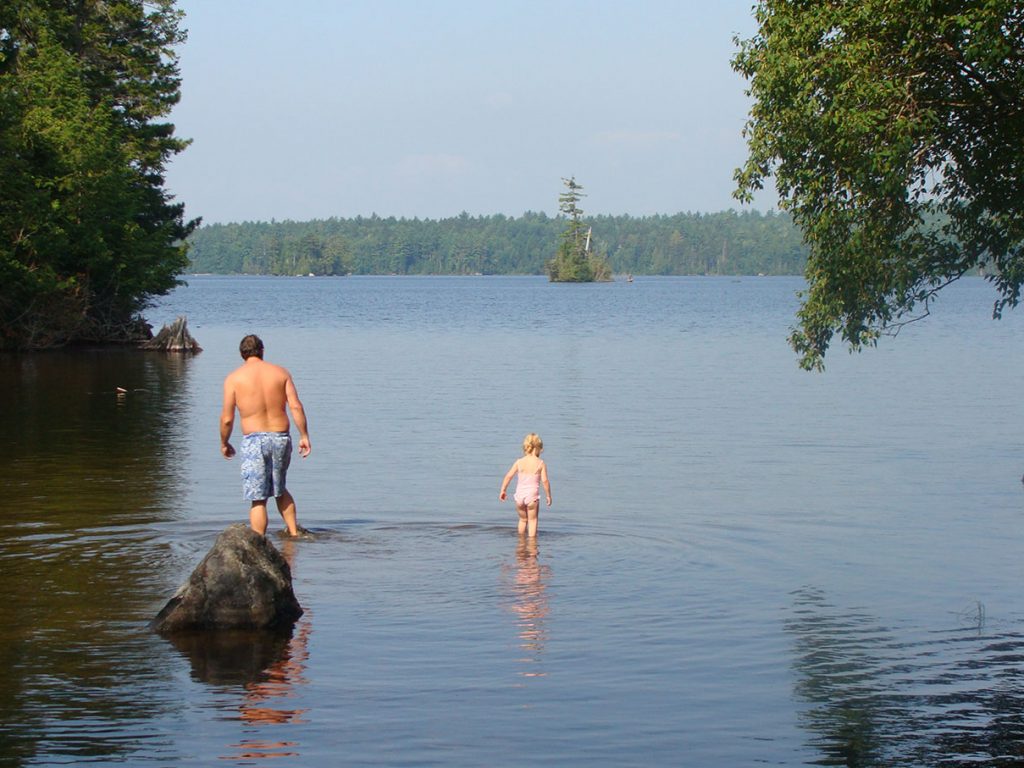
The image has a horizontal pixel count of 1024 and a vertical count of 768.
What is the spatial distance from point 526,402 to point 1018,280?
52.2 feet

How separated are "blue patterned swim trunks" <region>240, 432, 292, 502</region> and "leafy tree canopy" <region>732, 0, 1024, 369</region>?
687 cm

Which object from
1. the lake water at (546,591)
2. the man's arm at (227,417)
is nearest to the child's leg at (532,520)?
the lake water at (546,591)

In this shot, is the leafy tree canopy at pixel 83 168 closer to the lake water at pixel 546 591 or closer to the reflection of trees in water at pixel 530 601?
the lake water at pixel 546 591

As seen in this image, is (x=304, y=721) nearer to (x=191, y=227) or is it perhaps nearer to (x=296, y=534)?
(x=296, y=534)

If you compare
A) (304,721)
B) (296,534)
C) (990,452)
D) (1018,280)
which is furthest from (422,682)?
(990,452)

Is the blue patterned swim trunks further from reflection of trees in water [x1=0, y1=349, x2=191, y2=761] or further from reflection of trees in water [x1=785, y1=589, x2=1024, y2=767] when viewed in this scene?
reflection of trees in water [x1=785, y1=589, x2=1024, y2=767]

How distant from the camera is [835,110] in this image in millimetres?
14836

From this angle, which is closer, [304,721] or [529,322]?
[304,721]

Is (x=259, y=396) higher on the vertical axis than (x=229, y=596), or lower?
higher

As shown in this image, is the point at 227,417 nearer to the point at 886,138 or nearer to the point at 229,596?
the point at 229,596

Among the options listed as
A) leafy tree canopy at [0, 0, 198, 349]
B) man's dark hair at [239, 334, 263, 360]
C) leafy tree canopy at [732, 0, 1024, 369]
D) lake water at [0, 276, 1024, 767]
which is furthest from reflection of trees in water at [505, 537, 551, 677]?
leafy tree canopy at [0, 0, 198, 349]

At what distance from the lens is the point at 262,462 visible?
12.9 meters

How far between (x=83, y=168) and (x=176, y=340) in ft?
22.8

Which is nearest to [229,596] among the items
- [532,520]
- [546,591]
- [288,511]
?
[546,591]
